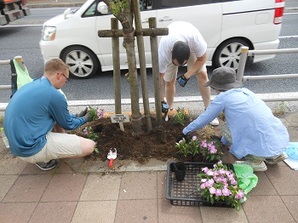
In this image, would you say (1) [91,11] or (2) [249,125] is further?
(1) [91,11]

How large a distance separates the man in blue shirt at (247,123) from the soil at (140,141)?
53 cm

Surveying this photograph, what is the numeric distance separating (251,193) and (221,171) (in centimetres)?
36

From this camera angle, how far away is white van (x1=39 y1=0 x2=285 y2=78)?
484 centimetres

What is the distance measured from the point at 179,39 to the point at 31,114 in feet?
5.72

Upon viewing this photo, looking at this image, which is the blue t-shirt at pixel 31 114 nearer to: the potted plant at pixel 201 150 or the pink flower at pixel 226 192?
the potted plant at pixel 201 150

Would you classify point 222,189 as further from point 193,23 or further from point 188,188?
point 193,23

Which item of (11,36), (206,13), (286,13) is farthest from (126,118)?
(286,13)

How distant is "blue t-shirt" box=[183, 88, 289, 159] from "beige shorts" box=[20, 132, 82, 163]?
4.32ft

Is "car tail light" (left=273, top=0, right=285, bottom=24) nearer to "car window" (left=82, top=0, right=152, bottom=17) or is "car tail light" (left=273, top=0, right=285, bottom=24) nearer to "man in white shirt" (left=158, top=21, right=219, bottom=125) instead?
"car window" (left=82, top=0, right=152, bottom=17)

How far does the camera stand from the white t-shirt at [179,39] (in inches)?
123

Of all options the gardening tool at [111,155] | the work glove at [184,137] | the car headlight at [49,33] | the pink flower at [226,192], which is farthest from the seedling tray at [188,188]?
the car headlight at [49,33]

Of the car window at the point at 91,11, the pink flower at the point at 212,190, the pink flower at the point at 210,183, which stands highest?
the car window at the point at 91,11

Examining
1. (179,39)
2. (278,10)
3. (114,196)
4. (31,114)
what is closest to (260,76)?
(179,39)

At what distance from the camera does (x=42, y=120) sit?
2543mm
